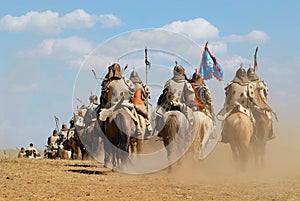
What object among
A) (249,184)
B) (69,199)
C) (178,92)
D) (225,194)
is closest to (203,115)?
(178,92)

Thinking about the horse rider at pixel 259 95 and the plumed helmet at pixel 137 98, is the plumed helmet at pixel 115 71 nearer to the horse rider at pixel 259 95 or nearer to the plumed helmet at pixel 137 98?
the plumed helmet at pixel 137 98

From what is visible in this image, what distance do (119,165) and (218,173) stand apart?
10.6ft

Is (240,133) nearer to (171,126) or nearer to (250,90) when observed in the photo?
(250,90)

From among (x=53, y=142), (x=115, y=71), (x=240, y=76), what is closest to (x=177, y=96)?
(x=115, y=71)

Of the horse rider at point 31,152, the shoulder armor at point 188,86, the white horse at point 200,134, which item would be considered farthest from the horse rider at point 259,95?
the horse rider at point 31,152

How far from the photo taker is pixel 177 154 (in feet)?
61.4

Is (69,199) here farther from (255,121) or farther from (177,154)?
(255,121)

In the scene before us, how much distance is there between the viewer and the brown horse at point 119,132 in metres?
19.5

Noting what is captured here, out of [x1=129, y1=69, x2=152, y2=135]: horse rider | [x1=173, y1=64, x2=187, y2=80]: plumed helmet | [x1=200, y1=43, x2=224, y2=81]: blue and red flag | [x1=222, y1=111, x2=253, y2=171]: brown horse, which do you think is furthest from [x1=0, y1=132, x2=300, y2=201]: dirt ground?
[x1=200, y1=43, x2=224, y2=81]: blue and red flag

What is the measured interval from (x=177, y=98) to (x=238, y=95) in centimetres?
274

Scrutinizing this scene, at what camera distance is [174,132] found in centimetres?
1841

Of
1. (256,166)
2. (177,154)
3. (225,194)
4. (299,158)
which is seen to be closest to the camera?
(225,194)

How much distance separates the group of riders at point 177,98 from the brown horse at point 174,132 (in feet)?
1.12

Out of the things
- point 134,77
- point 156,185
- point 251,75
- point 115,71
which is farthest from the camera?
point 134,77
